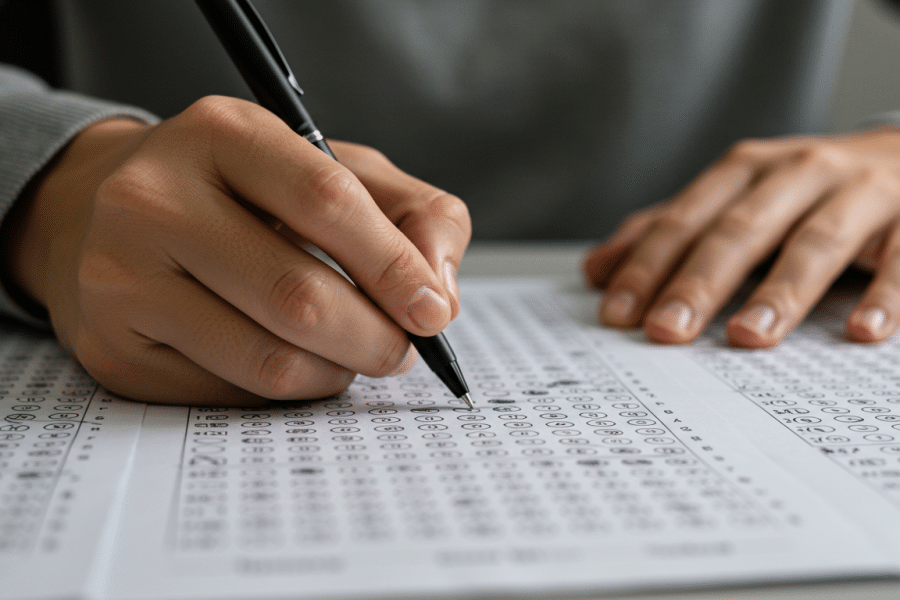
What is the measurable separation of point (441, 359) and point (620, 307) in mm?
251

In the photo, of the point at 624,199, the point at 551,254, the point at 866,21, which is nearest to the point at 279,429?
the point at 551,254

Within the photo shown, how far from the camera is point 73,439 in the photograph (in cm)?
34

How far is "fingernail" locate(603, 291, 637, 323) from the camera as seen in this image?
0.58 meters

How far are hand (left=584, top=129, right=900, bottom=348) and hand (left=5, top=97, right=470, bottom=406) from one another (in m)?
0.25

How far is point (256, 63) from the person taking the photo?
391 millimetres

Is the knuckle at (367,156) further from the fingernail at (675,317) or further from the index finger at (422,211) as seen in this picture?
the fingernail at (675,317)

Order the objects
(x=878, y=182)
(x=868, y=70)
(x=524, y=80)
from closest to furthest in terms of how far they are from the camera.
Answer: (x=878, y=182) → (x=524, y=80) → (x=868, y=70)

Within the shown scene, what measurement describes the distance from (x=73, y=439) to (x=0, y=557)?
11 cm

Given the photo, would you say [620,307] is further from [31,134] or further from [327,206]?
[31,134]

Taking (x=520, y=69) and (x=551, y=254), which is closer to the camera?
(x=551, y=254)

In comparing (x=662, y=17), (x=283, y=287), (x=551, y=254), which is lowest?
(x=551, y=254)

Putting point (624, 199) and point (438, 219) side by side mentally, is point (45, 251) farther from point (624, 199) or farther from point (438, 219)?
point (624, 199)

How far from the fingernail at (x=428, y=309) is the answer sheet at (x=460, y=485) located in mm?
55

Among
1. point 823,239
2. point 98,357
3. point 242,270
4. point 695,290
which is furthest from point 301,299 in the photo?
point 823,239
